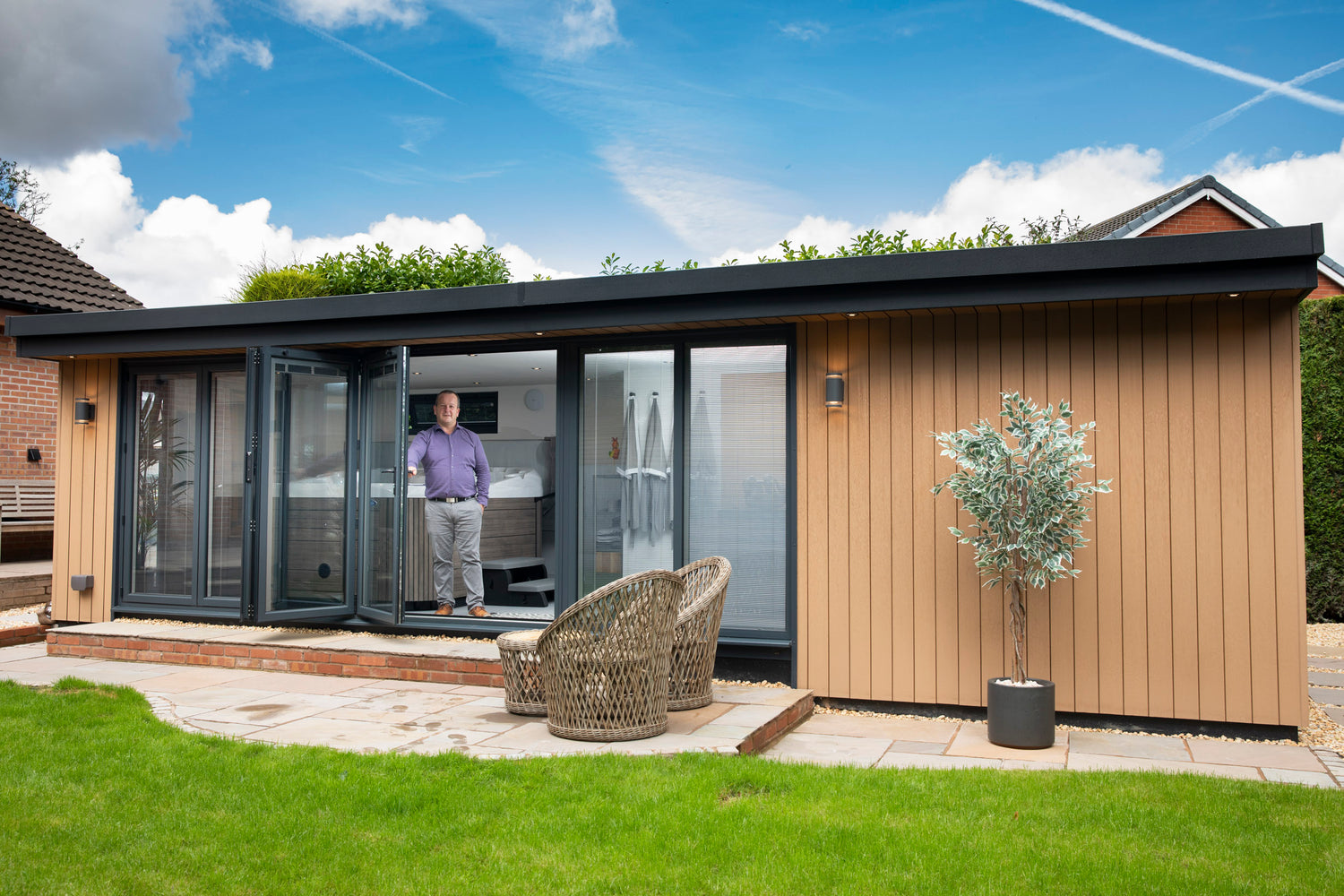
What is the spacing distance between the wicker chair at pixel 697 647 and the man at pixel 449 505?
230cm

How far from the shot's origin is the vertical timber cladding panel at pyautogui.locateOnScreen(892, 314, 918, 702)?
5.26m

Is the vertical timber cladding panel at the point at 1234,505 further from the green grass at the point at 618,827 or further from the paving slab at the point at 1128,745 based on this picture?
the green grass at the point at 618,827

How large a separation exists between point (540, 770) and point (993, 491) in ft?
8.08

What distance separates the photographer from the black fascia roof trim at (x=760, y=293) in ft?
14.5

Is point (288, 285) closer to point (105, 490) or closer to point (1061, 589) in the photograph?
point (105, 490)

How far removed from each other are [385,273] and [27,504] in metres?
5.71

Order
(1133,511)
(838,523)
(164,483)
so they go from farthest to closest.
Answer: (164,483) → (838,523) → (1133,511)

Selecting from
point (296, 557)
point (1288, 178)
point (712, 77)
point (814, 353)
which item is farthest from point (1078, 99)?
point (296, 557)

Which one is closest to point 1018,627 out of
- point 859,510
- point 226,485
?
point 859,510

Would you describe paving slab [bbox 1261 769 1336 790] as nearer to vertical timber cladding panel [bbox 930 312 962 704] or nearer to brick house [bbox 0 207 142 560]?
vertical timber cladding panel [bbox 930 312 962 704]

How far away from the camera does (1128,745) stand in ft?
15.1

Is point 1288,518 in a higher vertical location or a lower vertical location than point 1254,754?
higher

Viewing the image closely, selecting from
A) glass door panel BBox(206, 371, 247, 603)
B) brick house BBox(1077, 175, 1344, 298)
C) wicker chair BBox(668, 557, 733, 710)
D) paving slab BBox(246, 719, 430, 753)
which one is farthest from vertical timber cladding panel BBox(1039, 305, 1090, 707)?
brick house BBox(1077, 175, 1344, 298)

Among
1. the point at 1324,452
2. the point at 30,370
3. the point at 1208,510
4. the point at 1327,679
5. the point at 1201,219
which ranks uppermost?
the point at 1201,219
